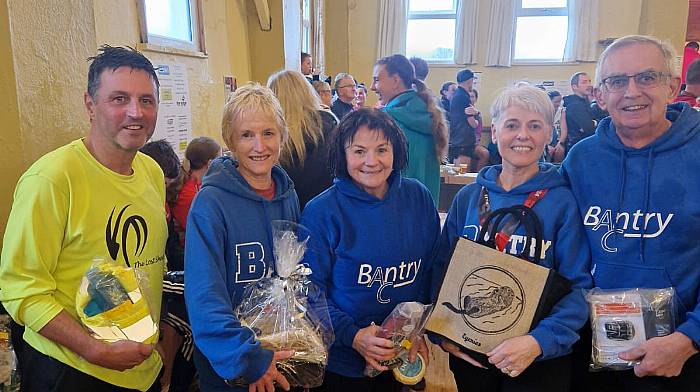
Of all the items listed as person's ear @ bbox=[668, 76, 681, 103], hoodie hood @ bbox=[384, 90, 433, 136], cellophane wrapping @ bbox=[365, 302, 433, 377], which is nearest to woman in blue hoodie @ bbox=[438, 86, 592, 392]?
cellophane wrapping @ bbox=[365, 302, 433, 377]

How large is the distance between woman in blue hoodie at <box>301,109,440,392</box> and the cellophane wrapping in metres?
0.05

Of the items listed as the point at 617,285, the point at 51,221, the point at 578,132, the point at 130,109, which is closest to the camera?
the point at 51,221

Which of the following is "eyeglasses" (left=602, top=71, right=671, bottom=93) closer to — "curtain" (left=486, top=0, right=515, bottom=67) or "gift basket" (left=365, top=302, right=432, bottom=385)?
"gift basket" (left=365, top=302, right=432, bottom=385)

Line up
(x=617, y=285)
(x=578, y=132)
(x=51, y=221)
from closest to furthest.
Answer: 1. (x=51, y=221)
2. (x=617, y=285)
3. (x=578, y=132)

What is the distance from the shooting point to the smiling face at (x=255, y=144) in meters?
1.44

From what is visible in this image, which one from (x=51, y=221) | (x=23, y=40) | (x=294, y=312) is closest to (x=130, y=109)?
(x=51, y=221)

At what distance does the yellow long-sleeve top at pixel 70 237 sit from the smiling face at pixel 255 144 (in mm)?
296

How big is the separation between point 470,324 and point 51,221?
115 cm

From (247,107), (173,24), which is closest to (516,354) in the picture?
(247,107)

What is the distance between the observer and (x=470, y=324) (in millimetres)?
1376

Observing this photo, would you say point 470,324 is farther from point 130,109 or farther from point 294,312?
point 130,109

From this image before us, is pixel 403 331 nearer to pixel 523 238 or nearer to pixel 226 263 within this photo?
pixel 523 238

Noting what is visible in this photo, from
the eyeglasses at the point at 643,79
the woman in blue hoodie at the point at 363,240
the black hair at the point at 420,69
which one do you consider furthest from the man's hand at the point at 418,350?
the black hair at the point at 420,69

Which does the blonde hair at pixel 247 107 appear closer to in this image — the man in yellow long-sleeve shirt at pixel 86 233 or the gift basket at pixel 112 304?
the man in yellow long-sleeve shirt at pixel 86 233
